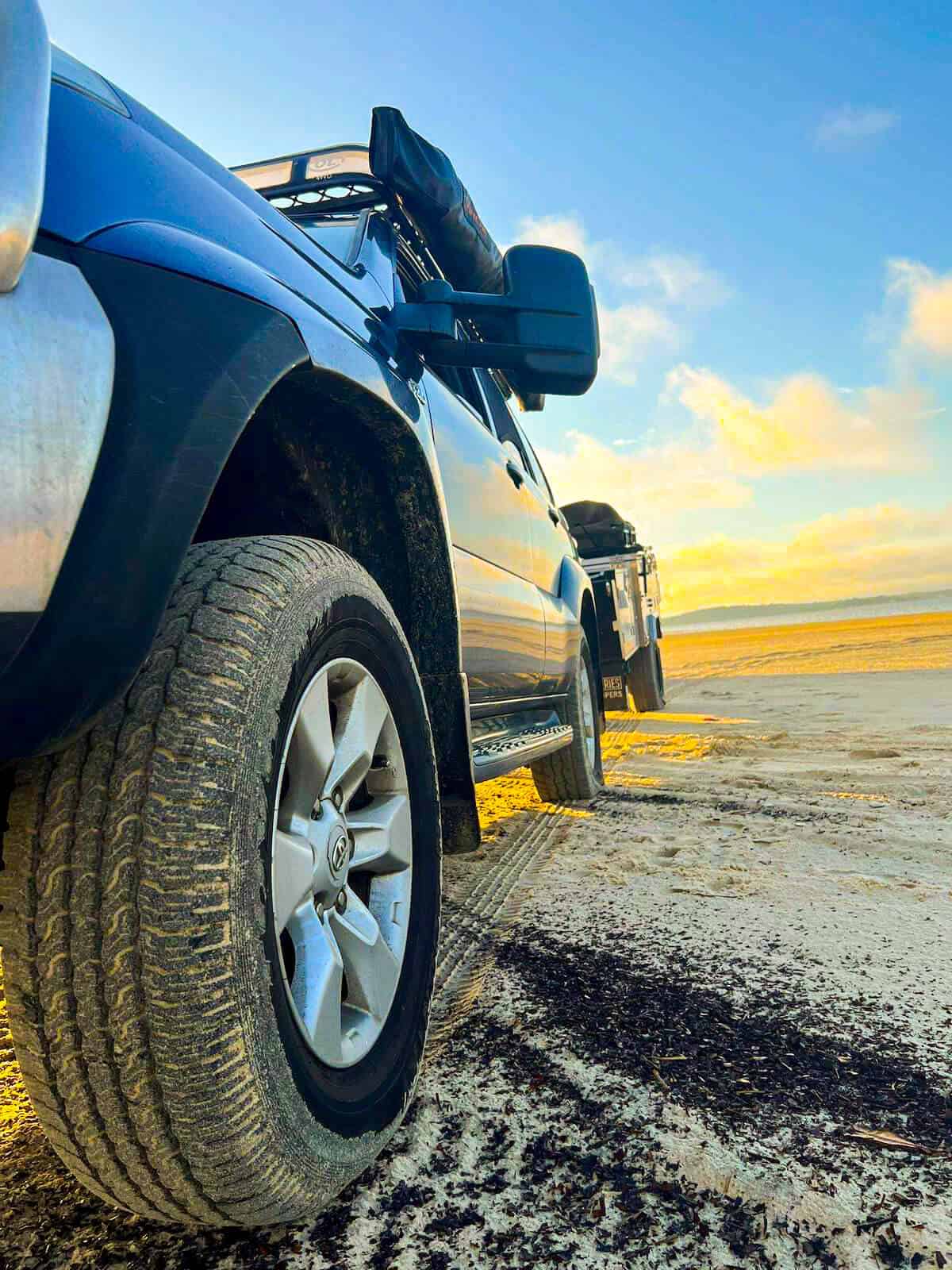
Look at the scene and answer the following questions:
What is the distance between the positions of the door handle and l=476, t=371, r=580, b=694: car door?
0.06 m

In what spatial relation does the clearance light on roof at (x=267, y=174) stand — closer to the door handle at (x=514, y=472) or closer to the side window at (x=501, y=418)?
the side window at (x=501, y=418)

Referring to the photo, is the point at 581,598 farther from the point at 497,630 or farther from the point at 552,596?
the point at 497,630

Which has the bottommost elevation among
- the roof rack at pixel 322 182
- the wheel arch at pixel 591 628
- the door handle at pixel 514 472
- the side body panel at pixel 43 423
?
the wheel arch at pixel 591 628

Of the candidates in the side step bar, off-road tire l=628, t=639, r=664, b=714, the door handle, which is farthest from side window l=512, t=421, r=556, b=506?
off-road tire l=628, t=639, r=664, b=714

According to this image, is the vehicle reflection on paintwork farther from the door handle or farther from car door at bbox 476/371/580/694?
the door handle

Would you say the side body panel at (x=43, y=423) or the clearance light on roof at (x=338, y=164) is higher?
the clearance light on roof at (x=338, y=164)

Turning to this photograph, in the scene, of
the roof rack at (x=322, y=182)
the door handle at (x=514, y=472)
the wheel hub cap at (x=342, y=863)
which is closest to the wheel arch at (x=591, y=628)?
the door handle at (x=514, y=472)

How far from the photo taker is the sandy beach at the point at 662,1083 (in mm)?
Answer: 1008

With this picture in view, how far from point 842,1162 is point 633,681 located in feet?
23.9

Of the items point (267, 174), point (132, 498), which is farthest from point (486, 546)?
point (132, 498)

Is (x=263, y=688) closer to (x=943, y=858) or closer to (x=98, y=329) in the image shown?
(x=98, y=329)

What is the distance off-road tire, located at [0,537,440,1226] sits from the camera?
0.86m

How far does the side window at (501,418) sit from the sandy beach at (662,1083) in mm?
1614

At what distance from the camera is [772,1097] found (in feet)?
4.24
